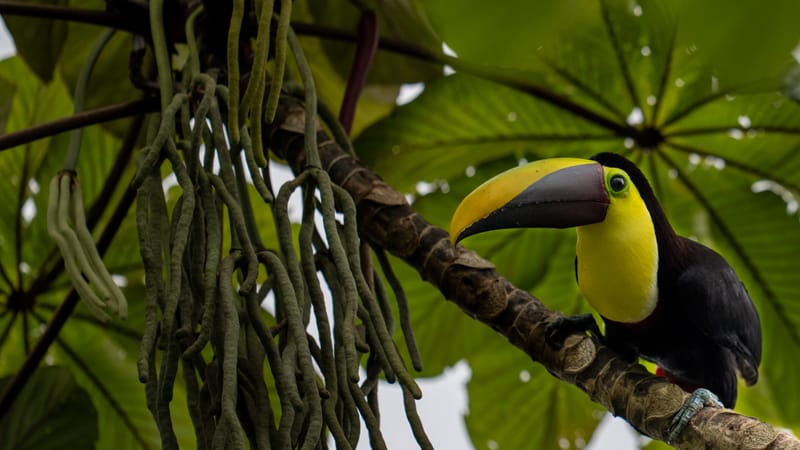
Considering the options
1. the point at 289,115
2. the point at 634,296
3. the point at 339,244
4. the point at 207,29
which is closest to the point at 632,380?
the point at 634,296

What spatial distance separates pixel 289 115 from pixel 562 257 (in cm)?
51

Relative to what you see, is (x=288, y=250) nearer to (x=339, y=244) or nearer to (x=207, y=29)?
(x=339, y=244)

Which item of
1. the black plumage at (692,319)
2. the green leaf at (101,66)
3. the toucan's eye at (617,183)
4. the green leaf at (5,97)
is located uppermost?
the green leaf at (101,66)

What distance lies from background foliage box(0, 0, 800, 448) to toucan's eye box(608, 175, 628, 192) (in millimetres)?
318

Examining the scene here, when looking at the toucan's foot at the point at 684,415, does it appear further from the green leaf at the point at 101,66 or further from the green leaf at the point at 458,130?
the green leaf at the point at 101,66

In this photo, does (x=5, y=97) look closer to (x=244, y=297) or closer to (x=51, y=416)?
(x=51, y=416)

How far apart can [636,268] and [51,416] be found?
2.23ft

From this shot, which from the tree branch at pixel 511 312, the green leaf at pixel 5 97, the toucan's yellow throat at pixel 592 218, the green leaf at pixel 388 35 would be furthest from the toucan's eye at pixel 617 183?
the green leaf at pixel 5 97

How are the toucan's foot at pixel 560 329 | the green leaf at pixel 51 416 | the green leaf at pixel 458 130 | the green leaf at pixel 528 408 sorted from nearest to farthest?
1. the toucan's foot at pixel 560 329
2. the green leaf at pixel 51 416
3. the green leaf at pixel 458 130
4. the green leaf at pixel 528 408

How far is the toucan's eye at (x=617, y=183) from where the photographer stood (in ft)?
2.67

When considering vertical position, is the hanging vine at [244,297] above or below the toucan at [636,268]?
below

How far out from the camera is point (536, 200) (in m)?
0.78

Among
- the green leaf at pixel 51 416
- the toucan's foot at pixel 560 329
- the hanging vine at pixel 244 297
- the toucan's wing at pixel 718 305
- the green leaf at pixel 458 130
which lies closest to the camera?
the hanging vine at pixel 244 297

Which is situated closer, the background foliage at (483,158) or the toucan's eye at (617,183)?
the toucan's eye at (617,183)
